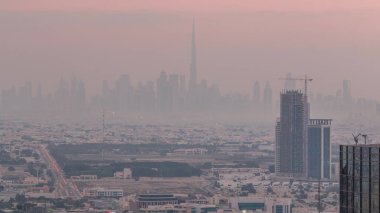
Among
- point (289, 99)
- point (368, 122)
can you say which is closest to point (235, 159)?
point (289, 99)

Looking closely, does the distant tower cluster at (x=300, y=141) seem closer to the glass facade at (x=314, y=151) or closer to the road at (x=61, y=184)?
the glass facade at (x=314, y=151)

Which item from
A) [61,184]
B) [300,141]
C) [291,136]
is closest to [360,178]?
[61,184]

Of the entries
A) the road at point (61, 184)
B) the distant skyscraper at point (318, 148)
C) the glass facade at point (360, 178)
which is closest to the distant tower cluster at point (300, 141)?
the distant skyscraper at point (318, 148)

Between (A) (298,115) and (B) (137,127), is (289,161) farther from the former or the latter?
(B) (137,127)

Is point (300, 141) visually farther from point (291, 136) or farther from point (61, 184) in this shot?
point (61, 184)

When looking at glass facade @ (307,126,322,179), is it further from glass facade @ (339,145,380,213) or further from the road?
glass facade @ (339,145,380,213)
